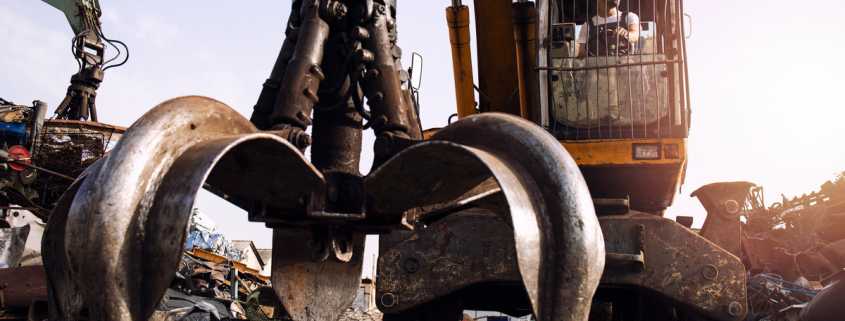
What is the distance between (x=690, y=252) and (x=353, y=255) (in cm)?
211

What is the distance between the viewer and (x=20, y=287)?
29.0 feet

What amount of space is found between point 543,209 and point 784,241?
17.7 metres

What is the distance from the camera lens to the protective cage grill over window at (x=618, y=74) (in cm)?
448

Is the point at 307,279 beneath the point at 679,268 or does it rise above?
above

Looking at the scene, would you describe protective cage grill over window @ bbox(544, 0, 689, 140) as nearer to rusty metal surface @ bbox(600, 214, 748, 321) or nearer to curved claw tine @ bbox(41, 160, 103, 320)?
rusty metal surface @ bbox(600, 214, 748, 321)

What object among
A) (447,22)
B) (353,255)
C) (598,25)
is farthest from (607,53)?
(353,255)

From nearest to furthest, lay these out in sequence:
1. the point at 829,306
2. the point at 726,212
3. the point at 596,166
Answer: the point at 726,212, the point at 596,166, the point at 829,306

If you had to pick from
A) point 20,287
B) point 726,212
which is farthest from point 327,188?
point 20,287

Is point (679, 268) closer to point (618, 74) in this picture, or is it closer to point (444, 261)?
point (444, 261)

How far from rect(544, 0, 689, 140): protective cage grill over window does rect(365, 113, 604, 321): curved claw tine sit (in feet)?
9.98

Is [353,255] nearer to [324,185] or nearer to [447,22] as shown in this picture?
[324,185]

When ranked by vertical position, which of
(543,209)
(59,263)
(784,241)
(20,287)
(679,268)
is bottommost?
(784,241)

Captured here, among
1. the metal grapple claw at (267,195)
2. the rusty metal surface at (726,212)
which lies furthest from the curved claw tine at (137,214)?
the rusty metal surface at (726,212)

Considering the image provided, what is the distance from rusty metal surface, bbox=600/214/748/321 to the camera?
364 centimetres
